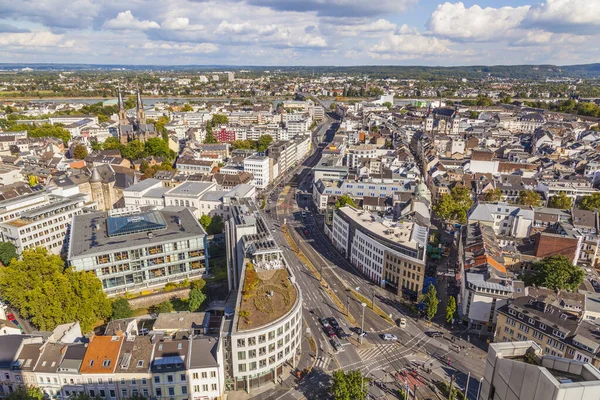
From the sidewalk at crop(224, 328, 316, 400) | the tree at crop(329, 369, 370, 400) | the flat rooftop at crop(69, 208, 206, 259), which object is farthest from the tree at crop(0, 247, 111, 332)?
the tree at crop(329, 369, 370, 400)

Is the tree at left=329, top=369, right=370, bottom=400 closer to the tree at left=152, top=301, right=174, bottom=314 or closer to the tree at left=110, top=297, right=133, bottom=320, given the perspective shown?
the tree at left=152, top=301, right=174, bottom=314

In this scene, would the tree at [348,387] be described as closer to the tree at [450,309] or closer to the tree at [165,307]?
the tree at [450,309]

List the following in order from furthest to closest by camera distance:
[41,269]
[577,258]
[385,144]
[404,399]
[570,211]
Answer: [385,144] → [570,211] → [577,258] → [41,269] → [404,399]

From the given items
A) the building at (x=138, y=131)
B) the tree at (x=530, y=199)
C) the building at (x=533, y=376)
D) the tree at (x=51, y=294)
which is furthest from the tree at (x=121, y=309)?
the building at (x=138, y=131)

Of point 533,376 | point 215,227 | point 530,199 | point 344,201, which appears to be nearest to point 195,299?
point 215,227

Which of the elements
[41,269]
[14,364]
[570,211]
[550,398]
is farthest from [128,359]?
[570,211]

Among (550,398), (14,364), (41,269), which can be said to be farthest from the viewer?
(41,269)

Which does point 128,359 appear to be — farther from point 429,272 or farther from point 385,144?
point 385,144
